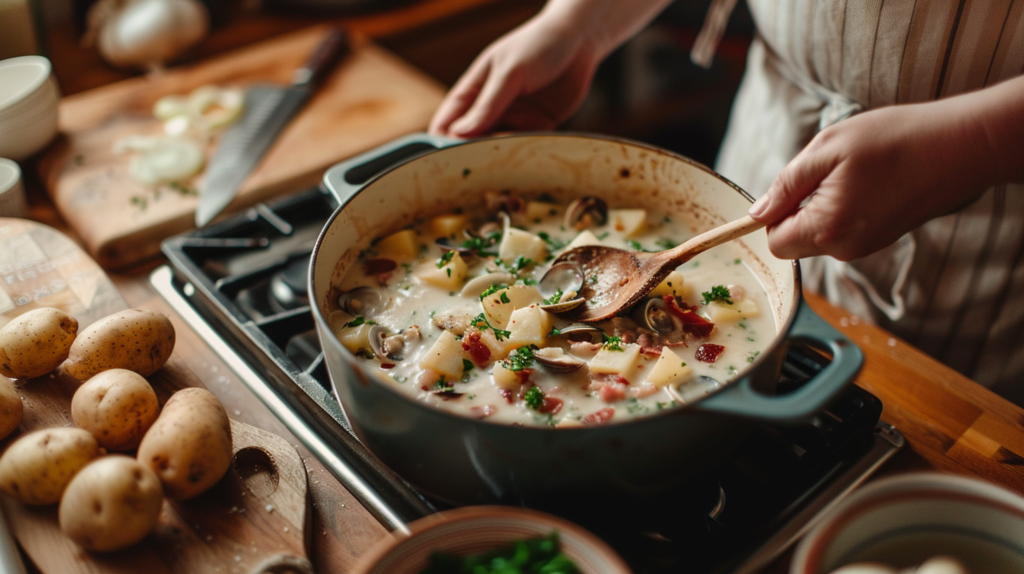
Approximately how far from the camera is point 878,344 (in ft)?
4.63

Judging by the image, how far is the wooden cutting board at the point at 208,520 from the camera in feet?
3.31

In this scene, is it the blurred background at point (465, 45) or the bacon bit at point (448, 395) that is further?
the blurred background at point (465, 45)

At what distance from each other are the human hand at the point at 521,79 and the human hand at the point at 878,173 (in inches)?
30.0

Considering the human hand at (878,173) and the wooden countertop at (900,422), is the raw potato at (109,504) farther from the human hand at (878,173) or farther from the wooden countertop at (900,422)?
the human hand at (878,173)

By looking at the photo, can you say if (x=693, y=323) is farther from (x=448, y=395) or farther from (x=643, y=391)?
(x=448, y=395)

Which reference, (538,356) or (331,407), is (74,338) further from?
(538,356)

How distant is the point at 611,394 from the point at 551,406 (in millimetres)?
101

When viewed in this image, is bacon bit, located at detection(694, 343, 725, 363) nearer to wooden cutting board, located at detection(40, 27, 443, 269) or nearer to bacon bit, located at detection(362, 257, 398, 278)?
bacon bit, located at detection(362, 257, 398, 278)

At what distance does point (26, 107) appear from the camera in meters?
1.89

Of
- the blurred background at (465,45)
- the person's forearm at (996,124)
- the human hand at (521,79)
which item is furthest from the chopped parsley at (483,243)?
the blurred background at (465,45)

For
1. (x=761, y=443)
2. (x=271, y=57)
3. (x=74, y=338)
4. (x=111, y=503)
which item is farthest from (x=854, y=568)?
(x=271, y=57)

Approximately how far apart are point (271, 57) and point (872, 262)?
200 cm

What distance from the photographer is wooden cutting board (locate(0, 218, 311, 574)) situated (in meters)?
1.01

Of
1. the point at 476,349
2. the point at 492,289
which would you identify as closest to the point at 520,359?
the point at 476,349
